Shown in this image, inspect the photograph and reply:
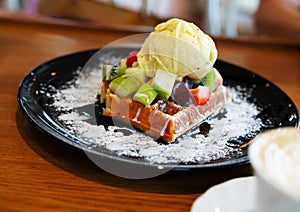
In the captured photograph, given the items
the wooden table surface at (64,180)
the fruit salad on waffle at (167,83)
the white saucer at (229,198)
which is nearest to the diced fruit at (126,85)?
the fruit salad on waffle at (167,83)

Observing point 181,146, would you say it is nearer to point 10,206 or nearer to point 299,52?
point 10,206

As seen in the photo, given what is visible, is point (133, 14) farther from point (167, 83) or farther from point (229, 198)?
point (229, 198)

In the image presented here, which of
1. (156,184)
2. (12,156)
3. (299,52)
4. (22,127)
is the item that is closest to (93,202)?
(156,184)

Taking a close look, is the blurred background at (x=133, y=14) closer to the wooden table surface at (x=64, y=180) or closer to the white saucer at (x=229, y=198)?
the wooden table surface at (x=64, y=180)

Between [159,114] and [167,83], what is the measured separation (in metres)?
0.09

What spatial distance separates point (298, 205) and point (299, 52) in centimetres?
132

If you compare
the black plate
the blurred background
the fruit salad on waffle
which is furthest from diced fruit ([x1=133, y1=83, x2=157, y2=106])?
the blurred background

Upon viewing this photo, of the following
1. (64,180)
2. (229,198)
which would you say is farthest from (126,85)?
(229,198)

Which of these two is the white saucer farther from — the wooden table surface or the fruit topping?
the fruit topping

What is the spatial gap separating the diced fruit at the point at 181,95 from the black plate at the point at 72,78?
208mm

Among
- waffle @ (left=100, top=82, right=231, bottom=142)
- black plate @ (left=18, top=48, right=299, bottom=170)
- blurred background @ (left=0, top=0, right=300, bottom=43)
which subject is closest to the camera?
black plate @ (left=18, top=48, right=299, bottom=170)

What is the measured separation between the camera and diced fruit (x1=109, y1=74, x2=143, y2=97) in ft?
3.94

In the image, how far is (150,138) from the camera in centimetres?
108

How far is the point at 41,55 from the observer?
5.26 ft
